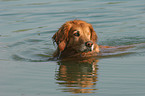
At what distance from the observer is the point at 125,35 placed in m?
13.8

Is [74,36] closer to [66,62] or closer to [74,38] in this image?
[74,38]

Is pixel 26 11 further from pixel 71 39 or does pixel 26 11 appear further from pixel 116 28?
pixel 71 39

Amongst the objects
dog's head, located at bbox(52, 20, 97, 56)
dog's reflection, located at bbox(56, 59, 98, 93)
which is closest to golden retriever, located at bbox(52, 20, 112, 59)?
dog's head, located at bbox(52, 20, 97, 56)

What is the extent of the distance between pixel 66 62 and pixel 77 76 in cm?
174

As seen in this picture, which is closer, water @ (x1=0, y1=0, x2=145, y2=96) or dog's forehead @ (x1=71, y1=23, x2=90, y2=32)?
water @ (x1=0, y1=0, x2=145, y2=96)

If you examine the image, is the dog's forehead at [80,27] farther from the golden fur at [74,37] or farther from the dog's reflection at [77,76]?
the dog's reflection at [77,76]

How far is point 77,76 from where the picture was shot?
26.1ft

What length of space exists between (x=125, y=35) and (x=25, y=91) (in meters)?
7.73

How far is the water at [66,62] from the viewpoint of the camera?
6.98 m

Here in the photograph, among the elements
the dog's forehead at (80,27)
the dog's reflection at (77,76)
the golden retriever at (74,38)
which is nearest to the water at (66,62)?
the dog's reflection at (77,76)

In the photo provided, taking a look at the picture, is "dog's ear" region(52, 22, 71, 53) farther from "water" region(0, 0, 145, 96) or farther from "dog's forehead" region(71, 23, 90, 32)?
"water" region(0, 0, 145, 96)

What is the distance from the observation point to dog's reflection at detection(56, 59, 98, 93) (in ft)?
22.7

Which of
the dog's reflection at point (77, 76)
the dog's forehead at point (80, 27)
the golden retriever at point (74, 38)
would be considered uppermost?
the dog's forehead at point (80, 27)

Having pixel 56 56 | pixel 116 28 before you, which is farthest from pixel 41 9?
pixel 56 56
